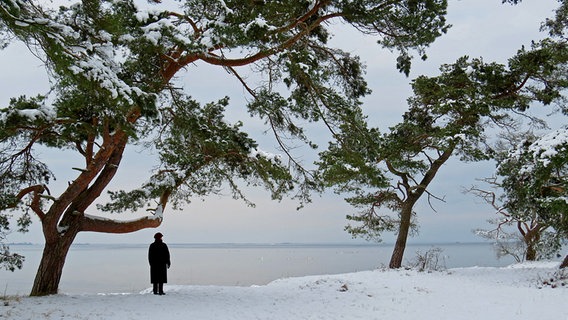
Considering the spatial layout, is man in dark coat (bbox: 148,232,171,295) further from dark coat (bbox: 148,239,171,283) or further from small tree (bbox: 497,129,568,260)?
small tree (bbox: 497,129,568,260)

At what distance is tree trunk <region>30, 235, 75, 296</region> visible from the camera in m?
9.53

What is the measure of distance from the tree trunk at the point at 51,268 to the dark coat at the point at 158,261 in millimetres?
1932

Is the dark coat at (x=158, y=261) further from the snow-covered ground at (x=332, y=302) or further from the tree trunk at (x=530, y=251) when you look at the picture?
the tree trunk at (x=530, y=251)

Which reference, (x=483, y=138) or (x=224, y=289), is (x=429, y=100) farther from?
(x=224, y=289)

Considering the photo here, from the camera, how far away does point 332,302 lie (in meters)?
9.42

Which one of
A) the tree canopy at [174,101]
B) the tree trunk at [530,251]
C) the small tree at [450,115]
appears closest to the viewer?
the tree canopy at [174,101]

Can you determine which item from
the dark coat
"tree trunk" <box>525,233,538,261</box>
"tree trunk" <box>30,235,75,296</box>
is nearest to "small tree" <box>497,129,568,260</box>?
"tree trunk" <box>525,233,538,261</box>

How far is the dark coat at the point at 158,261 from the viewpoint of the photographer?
10078 mm

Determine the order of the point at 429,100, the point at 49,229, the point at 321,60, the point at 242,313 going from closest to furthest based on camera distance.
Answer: the point at 242,313
the point at 49,229
the point at 321,60
the point at 429,100

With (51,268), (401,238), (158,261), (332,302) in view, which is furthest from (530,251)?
(51,268)

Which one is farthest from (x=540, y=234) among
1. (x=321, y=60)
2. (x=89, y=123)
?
(x=89, y=123)

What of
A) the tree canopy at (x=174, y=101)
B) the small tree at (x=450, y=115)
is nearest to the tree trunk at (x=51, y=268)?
the tree canopy at (x=174, y=101)

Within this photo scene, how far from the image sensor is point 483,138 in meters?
14.9

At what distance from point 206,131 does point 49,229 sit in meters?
4.40
